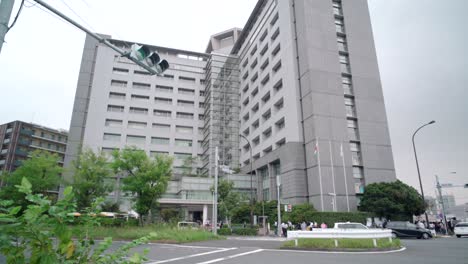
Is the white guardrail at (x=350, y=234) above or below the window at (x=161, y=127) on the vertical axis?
below

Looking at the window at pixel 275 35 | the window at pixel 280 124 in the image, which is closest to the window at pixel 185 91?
the window at pixel 275 35

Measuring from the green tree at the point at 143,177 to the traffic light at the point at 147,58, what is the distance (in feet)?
74.4

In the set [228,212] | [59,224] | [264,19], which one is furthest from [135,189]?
[264,19]

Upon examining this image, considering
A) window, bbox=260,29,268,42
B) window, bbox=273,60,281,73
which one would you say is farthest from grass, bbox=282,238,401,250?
window, bbox=260,29,268,42

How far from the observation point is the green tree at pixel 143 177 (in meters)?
29.0

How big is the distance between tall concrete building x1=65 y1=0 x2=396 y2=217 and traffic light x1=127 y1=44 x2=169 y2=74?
29.4 meters

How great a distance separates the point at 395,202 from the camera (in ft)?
103

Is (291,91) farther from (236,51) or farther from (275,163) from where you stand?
(236,51)

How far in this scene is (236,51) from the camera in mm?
69438

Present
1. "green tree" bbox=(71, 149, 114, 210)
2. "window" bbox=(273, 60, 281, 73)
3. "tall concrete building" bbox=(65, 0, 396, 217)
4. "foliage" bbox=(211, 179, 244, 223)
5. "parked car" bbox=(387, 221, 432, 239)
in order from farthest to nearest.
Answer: "window" bbox=(273, 60, 281, 73)
"tall concrete building" bbox=(65, 0, 396, 217)
"green tree" bbox=(71, 149, 114, 210)
"foliage" bbox=(211, 179, 244, 223)
"parked car" bbox=(387, 221, 432, 239)

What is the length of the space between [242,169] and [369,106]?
83.5ft

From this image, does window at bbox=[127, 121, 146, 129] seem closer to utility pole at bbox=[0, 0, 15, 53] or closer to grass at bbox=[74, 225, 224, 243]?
grass at bbox=[74, 225, 224, 243]

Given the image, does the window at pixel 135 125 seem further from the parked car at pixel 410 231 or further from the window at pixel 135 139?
the parked car at pixel 410 231

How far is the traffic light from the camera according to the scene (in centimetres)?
747
